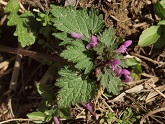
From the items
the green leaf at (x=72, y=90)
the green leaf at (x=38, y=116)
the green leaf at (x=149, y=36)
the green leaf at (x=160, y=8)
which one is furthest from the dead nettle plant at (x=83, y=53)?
the green leaf at (x=160, y=8)

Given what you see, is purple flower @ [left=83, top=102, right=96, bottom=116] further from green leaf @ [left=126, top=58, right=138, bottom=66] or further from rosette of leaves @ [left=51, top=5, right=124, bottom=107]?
green leaf @ [left=126, top=58, right=138, bottom=66]

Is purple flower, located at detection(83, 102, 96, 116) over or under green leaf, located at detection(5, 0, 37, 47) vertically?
under

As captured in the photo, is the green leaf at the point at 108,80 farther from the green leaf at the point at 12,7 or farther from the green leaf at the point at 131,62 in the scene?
the green leaf at the point at 12,7

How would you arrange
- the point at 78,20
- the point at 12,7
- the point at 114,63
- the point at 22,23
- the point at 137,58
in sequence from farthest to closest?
the point at 137,58, the point at 22,23, the point at 12,7, the point at 78,20, the point at 114,63

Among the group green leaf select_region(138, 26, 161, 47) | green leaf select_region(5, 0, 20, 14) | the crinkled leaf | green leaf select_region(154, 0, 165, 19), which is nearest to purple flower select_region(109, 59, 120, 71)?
the crinkled leaf

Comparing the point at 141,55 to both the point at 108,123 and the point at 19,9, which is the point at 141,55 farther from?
the point at 19,9

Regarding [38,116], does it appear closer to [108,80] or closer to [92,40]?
[108,80]

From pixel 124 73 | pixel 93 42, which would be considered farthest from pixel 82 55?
pixel 124 73
